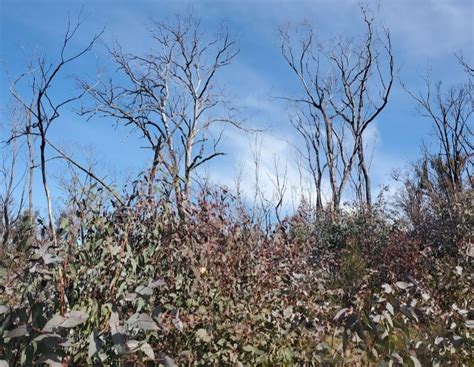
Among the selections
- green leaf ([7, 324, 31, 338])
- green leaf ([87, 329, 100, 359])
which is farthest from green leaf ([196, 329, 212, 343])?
green leaf ([7, 324, 31, 338])

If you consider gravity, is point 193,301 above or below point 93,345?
above

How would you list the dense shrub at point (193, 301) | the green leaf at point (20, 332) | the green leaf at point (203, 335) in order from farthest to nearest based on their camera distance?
the green leaf at point (203, 335)
the dense shrub at point (193, 301)
the green leaf at point (20, 332)

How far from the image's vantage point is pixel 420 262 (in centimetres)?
486

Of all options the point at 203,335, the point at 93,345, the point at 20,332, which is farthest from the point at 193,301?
the point at 20,332

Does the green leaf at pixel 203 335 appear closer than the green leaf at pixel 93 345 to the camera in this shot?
No

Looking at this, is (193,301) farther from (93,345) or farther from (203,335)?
(93,345)

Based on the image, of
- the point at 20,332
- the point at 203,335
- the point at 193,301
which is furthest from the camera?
the point at 193,301

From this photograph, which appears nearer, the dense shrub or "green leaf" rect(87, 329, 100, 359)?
"green leaf" rect(87, 329, 100, 359)

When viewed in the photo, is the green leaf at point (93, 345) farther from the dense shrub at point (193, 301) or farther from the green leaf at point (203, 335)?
the green leaf at point (203, 335)

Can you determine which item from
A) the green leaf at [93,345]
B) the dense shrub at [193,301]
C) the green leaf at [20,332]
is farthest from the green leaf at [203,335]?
the green leaf at [20,332]

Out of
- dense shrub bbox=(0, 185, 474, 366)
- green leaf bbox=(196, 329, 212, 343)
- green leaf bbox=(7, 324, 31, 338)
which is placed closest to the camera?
green leaf bbox=(7, 324, 31, 338)

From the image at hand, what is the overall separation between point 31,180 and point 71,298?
787 inches

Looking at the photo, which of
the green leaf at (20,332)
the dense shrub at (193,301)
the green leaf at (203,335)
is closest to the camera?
the green leaf at (20,332)

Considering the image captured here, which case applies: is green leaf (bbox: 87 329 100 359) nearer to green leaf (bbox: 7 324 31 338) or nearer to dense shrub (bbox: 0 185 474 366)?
dense shrub (bbox: 0 185 474 366)
